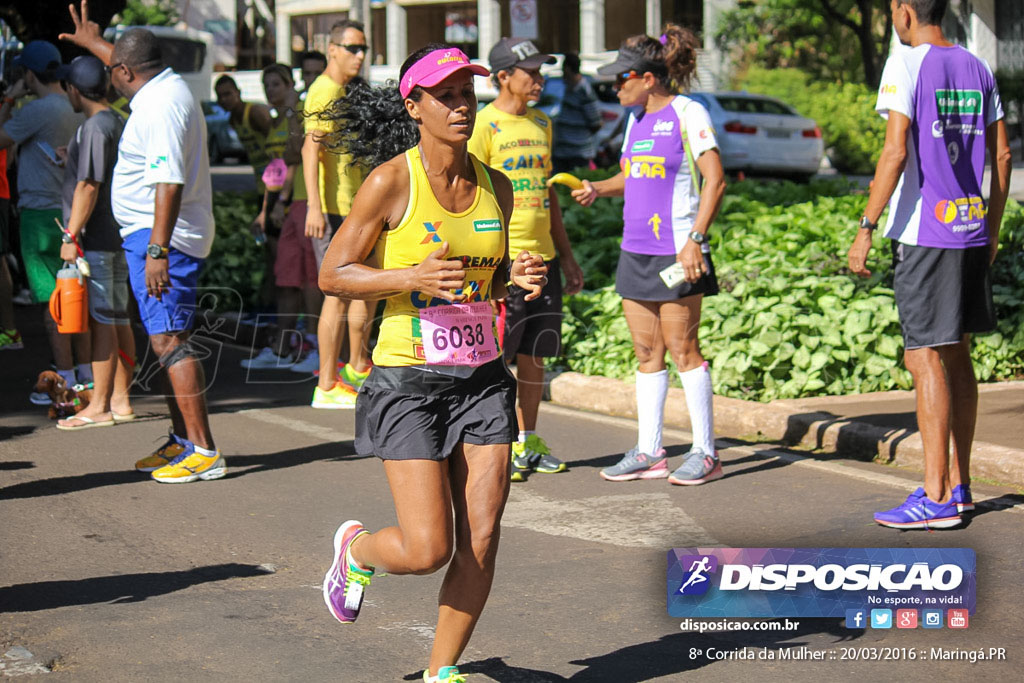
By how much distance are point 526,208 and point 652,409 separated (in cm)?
121

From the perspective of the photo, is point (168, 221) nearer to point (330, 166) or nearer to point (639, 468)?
point (330, 166)

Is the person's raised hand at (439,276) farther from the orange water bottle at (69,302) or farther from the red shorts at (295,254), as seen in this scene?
the red shorts at (295,254)

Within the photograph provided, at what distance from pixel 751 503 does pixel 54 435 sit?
13.8ft

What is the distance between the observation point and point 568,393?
9203 mm

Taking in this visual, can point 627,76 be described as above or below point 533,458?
above

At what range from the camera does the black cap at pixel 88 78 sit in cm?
792

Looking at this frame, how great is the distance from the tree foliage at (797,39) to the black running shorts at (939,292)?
25.5 metres

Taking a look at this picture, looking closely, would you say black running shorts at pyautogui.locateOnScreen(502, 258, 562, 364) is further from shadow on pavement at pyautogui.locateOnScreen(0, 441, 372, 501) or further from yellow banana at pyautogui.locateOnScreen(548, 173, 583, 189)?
shadow on pavement at pyautogui.locateOnScreen(0, 441, 372, 501)

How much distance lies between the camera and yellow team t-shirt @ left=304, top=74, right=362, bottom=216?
877cm

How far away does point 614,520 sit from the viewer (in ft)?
20.3

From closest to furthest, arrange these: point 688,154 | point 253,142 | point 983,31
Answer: point 688,154 → point 253,142 → point 983,31

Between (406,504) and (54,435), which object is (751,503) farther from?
(54,435)

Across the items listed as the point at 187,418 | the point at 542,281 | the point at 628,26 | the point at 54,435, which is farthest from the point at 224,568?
the point at 628,26

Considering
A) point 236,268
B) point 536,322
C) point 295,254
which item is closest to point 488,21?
point 236,268
